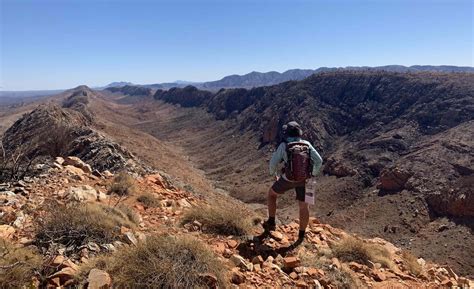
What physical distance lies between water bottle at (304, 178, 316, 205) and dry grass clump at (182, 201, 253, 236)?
94 centimetres

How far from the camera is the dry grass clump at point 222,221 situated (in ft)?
17.6

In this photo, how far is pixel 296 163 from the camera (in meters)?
5.03

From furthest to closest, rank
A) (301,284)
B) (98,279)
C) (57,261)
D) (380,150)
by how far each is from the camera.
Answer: (380,150) → (301,284) → (57,261) → (98,279)

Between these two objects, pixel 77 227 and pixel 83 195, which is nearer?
pixel 77 227

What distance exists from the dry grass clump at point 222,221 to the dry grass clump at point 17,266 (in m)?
2.29

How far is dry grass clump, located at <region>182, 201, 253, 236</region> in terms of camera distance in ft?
17.6

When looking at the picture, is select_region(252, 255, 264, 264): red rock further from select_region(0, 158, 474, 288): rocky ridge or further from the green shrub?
the green shrub

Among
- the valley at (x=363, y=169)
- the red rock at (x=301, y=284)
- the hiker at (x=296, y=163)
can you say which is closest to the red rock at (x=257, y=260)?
the red rock at (x=301, y=284)

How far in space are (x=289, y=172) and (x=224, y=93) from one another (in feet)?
242

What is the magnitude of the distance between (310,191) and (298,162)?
475 mm

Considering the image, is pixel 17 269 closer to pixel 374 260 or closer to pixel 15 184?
pixel 15 184

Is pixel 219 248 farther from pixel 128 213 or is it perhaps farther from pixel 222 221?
pixel 128 213

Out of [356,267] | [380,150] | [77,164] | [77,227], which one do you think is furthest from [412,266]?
[380,150]

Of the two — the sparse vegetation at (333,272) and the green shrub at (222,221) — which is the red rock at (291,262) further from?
the green shrub at (222,221)
